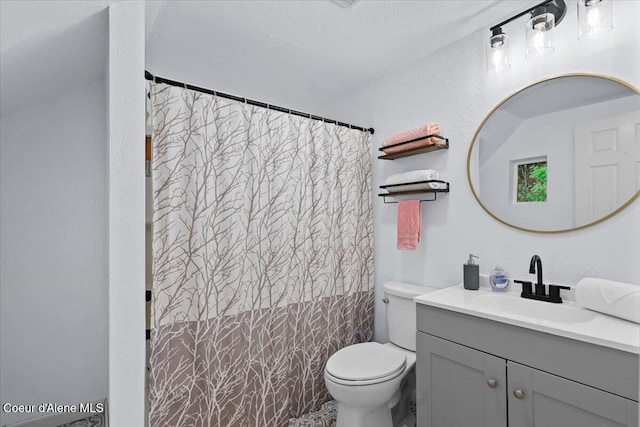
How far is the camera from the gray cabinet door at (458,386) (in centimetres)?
124

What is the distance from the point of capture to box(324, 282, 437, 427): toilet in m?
1.55

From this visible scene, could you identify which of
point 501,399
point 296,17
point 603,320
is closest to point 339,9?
point 296,17

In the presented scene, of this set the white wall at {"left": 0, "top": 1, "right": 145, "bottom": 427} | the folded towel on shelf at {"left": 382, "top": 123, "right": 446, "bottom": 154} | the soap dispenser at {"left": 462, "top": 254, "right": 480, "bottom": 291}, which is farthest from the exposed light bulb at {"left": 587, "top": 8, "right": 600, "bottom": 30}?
the white wall at {"left": 0, "top": 1, "right": 145, "bottom": 427}

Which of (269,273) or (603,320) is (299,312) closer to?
(269,273)

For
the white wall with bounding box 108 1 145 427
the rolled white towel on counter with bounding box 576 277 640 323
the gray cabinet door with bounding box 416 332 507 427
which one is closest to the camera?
the white wall with bounding box 108 1 145 427

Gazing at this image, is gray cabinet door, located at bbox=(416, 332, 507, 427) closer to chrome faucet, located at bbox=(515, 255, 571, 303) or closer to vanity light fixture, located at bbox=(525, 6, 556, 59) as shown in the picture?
chrome faucet, located at bbox=(515, 255, 571, 303)

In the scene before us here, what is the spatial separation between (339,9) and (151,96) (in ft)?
3.40

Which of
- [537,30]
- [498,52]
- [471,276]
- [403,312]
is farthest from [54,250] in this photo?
[537,30]

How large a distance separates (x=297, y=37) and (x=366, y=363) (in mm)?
1931

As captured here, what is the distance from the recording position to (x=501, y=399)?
4.02 ft

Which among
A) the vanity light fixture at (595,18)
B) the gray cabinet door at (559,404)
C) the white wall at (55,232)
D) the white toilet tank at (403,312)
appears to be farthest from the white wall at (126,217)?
the vanity light fixture at (595,18)

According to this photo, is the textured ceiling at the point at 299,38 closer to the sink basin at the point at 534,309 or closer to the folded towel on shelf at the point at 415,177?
the folded towel on shelf at the point at 415,177

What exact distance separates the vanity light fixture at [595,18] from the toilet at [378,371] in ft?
4.85

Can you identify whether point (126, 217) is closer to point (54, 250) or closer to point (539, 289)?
point (54, 250)
